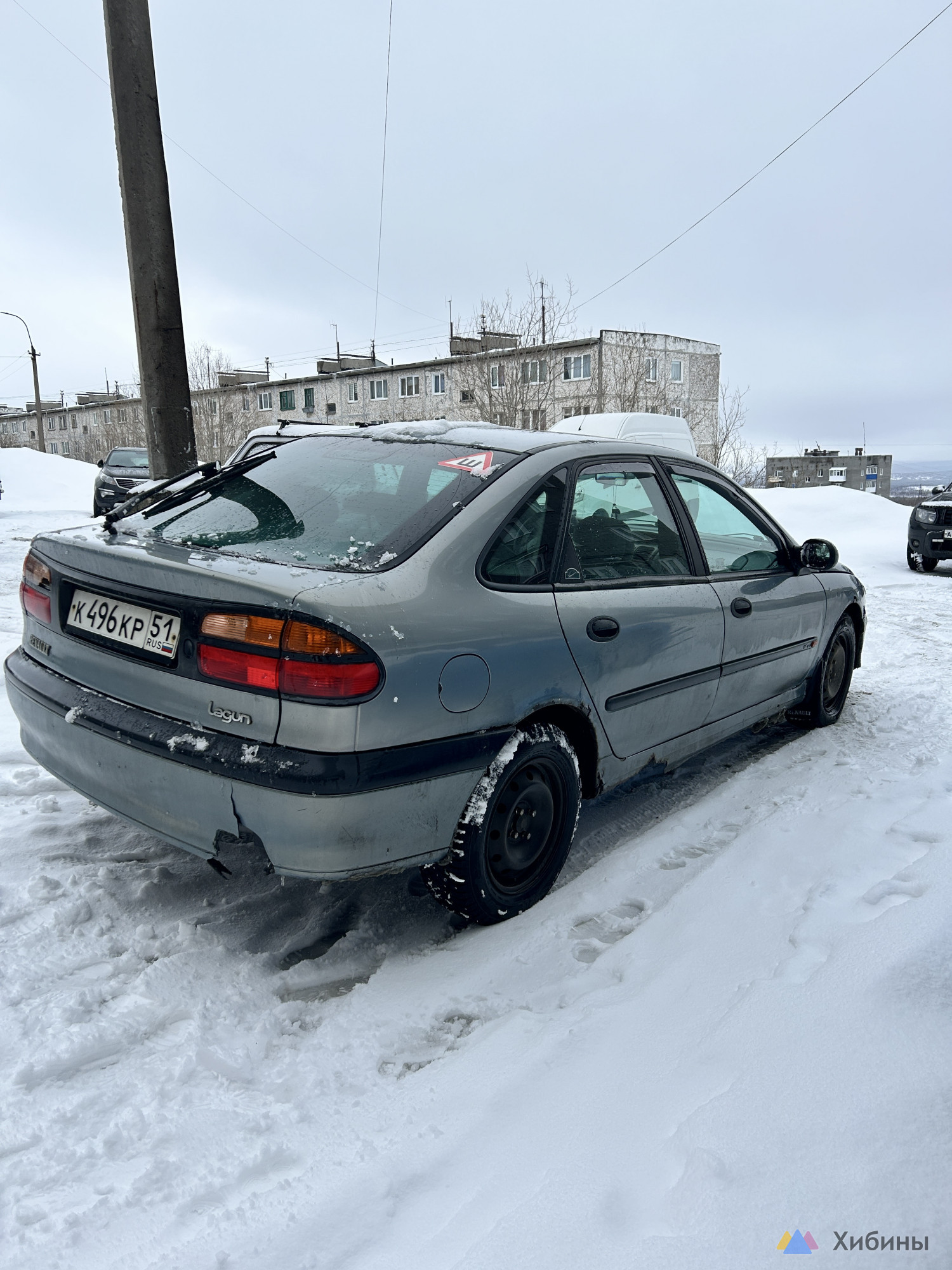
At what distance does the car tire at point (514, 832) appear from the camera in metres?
2.52

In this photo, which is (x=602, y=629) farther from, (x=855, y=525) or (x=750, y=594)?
(x=855, y=525)

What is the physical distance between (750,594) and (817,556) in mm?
646

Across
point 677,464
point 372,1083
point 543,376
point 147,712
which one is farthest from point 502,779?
point 543,376

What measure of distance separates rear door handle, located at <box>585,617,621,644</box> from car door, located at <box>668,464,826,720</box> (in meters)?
0.83

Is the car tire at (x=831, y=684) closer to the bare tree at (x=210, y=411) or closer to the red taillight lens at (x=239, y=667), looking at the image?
the red taillight lens at (x=239, y=667)

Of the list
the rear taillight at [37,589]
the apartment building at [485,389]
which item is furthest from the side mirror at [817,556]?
the apartment building at [485,389]

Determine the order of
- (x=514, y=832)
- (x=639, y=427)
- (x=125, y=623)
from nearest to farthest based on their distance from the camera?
(x=125, y=623) < (x=514, y=832) < (x=639, y=427)

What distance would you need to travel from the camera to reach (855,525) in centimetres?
1805

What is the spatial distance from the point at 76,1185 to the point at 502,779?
140cm

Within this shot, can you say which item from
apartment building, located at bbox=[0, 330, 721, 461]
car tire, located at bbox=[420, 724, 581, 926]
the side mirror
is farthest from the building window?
car tire, located at bbox=[420, 724, 581, 926]

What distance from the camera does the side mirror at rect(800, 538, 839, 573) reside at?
418 centimetres

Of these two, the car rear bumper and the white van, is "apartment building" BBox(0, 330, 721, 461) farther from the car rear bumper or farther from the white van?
the car rear bumper

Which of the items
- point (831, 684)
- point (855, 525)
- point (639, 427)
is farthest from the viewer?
point (855, 525)

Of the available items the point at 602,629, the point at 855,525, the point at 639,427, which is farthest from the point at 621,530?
the point at 855,525
